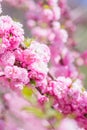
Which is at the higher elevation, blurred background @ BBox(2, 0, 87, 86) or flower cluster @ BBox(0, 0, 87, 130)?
blurred background @ BBox(2, 0, 87, 86)

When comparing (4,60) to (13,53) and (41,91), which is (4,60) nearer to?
(13,53)

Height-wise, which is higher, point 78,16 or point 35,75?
point 78,16

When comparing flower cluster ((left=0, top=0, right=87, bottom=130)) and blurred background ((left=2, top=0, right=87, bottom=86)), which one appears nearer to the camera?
flower cluster ((left=0, top=0, right=87, bottom=130))

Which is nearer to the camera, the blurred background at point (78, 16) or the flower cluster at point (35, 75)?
the flower cluster at point (35, 75)

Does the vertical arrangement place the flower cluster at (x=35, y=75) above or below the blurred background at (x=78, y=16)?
below

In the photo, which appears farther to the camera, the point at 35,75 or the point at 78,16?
the point at 78,16

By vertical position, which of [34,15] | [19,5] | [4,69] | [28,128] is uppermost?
[19,5]

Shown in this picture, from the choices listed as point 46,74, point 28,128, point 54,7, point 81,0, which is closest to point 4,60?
point 46,74

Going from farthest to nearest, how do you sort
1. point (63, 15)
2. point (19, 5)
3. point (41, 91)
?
point (19, 5), point (63, 15), point (41, 91)
